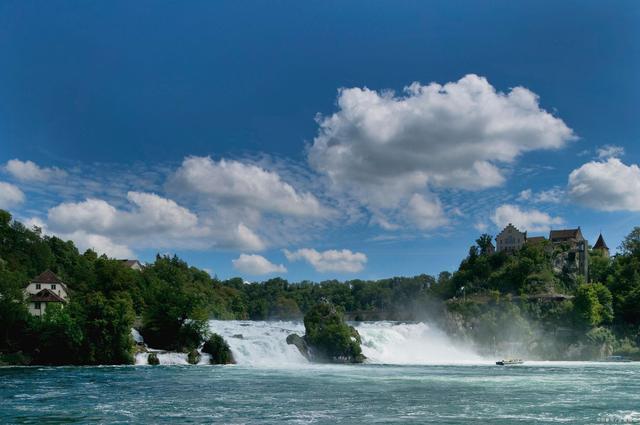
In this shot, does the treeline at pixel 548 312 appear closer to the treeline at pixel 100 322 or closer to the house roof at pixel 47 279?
the treeline at pixel 100 322

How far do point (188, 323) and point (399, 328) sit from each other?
28.6 m

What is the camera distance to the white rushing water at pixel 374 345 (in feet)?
177

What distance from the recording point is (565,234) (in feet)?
347

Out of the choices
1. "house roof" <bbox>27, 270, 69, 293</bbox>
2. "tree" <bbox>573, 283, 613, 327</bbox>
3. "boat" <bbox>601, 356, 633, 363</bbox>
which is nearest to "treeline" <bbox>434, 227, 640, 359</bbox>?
"tree" <bbox>573, 283, 613, 327</bbox>

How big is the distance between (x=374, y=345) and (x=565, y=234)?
5743 centimetres

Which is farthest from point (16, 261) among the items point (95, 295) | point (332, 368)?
point (332, 368)

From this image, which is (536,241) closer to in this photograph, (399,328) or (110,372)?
(399,328)

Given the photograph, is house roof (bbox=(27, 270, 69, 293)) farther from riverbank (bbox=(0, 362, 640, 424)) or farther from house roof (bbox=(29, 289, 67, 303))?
riverbank (bbox=(0, 362, 640, 424))

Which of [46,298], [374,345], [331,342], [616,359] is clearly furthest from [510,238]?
[46,298]

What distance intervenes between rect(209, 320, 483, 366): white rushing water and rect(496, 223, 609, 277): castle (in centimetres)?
2936

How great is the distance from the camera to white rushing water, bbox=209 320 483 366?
177 feet

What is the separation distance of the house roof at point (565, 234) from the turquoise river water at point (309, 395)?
58446 millimetres

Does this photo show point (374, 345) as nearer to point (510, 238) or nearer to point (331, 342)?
point (331, 342)

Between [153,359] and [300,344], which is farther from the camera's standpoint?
[300,344]
